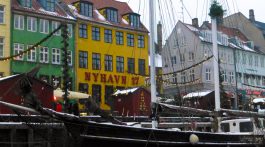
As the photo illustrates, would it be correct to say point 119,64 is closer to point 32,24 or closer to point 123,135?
point 32,24

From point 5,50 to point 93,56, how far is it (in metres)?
8.91

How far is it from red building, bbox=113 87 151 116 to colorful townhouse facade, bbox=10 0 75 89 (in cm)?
449

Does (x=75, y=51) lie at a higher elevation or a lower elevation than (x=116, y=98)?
higher

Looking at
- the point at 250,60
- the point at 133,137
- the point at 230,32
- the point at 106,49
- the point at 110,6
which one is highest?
the point at 110,6

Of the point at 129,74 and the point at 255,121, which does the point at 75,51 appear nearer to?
the point at 129,74

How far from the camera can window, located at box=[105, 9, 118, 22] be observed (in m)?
47.8

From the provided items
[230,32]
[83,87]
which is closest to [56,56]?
[83,87]

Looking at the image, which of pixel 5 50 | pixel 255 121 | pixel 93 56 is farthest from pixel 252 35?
pixel 255 121

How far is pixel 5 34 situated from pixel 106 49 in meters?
10.4

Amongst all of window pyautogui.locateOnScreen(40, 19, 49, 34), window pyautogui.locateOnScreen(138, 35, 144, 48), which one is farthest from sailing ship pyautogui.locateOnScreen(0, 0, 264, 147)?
window pyautogui.locateOnScreen(138, 35, 144, 48)

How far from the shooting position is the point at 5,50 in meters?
39.5

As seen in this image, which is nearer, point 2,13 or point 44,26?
point 2,13

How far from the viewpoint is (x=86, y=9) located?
46.3m

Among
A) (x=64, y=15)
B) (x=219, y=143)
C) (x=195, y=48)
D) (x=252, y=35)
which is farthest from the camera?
(x=252, y=35)
